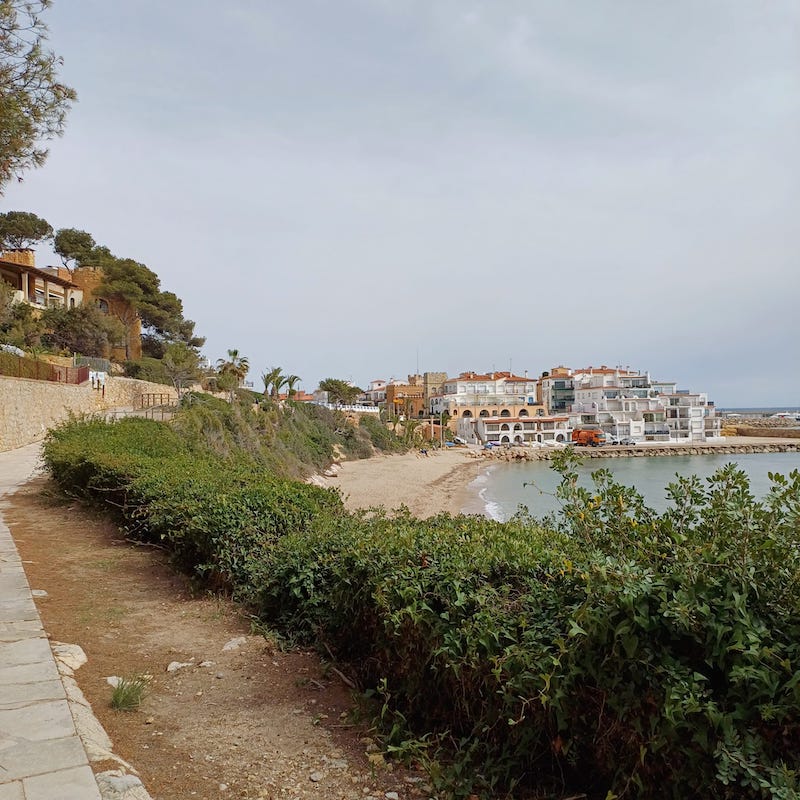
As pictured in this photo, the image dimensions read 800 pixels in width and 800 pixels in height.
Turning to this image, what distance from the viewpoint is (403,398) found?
101 m

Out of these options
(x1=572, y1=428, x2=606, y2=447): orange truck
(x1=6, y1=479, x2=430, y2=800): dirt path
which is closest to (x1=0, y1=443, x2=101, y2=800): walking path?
(x1=6, y1=479, x2=430, y2=800): dirt path

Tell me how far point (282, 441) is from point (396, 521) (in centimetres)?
3121

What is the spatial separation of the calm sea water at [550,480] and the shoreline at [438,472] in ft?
2.40

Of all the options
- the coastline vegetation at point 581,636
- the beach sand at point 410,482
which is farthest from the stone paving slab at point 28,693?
the beach sand at point 410,482

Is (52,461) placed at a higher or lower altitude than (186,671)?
higher

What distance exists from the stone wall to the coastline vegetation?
46.1 ft

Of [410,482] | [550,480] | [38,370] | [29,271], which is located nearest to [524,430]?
[550,480]

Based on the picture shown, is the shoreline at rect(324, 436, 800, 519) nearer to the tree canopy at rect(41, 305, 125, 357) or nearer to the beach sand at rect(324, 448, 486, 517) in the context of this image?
the beach sand at rect(324, 448, 486, 517)

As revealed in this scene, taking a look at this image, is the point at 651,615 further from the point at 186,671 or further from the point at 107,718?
the point at 186,671

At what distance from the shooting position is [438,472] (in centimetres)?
4600

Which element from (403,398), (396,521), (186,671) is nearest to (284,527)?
(396,521)

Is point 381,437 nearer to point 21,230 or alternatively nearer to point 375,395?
point 21,230

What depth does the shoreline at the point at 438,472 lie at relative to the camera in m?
29.6

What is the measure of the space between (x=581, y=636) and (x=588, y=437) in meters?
79.3
